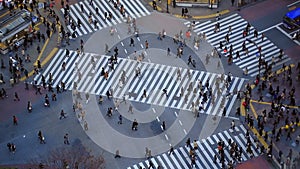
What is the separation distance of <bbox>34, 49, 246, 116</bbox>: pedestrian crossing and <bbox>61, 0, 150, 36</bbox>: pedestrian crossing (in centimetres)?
585

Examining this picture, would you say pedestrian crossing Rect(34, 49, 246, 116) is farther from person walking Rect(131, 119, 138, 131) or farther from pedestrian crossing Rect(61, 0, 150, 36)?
pedestrian crossing Rect(61, 0, 150, 36)

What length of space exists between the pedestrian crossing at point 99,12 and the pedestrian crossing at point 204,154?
992 inches

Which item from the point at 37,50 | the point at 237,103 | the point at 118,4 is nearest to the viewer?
the point at 237,103

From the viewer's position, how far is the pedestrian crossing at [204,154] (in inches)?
3541

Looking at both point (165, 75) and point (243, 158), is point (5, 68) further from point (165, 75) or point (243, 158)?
point (243, 158)

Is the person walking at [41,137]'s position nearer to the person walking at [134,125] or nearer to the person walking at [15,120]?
the person walking at [15,120]

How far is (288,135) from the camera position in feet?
302

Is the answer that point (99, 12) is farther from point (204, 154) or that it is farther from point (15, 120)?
point (204, 154)

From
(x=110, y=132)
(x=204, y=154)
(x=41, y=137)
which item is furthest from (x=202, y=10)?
(x=41, y=137)

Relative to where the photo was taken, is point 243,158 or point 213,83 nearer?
point 243,158

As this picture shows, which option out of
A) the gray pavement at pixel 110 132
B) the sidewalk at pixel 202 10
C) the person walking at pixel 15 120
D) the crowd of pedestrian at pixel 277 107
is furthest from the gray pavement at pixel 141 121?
the person walking at pixel 15 120

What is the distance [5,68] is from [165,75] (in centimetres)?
2189

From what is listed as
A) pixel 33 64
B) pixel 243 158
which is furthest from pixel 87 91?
pixel 243 158

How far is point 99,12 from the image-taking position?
110 meters
